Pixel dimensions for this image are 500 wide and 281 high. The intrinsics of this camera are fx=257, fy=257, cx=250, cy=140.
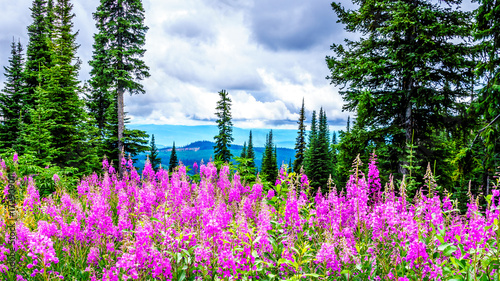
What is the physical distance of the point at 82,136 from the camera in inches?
723

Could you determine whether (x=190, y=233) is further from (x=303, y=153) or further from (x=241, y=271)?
(x=303, y=153)

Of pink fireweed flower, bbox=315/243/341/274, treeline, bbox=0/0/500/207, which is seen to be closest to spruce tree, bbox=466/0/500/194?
treeline, bbox=0/0/500/207

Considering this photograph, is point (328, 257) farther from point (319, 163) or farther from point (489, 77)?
point (319, 163)

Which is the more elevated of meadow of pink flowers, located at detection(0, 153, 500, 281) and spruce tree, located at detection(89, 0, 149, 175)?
Answer: spruce tree, located at detection(89, 0, 149, 175)

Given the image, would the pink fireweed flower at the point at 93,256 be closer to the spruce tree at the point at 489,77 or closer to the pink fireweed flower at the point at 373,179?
the pink fireweed flower at the point at 373,179

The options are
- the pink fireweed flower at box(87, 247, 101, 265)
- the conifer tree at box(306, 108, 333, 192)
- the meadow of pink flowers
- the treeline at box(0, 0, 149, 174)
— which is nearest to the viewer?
the meadow of pink flowers

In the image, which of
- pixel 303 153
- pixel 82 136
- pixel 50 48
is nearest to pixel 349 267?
pixel 82 136

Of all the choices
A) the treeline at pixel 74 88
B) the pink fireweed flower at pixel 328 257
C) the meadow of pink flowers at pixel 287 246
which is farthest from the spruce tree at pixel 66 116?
the pink fireweed flower at pixel 328 257

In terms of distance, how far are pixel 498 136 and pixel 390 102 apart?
3927mm

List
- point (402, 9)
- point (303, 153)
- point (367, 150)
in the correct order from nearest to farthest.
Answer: point (402, 9), point (367, 150), point (303, 153)

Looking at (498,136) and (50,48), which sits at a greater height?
(50,48)

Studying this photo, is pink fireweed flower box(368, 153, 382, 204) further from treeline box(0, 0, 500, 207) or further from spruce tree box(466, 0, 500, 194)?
spruce tree box(466, 0, 500, 194)

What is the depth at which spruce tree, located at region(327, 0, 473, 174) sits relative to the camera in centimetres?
1009

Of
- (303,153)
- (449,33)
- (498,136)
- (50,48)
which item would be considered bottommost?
(303,153)
